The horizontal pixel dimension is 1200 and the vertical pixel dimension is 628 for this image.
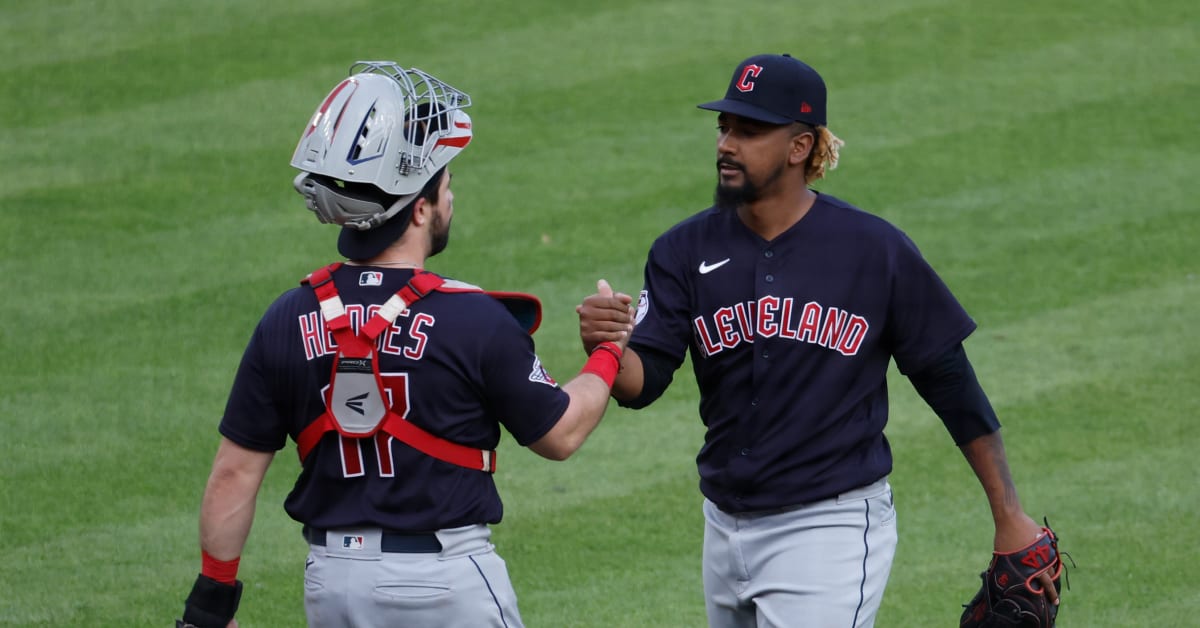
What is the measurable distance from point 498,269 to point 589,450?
2181mm

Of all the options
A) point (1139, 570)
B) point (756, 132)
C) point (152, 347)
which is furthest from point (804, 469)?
point (152, 347)

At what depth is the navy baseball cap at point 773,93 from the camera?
4461 mm

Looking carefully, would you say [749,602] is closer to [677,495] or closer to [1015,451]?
[677,495]

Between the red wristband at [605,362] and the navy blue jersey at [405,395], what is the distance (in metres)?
0.31

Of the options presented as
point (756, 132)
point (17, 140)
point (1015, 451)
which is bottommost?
point (1015, 451)

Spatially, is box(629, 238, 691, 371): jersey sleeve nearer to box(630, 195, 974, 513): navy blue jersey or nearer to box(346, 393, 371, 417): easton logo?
box(630, 195, 974, 513): navy blue jersey

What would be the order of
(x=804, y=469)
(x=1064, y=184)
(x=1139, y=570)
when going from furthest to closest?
(x=1064, y=184)
(x=1139, y=570)
(x=804, y=469)

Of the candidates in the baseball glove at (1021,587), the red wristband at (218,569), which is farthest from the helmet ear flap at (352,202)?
the baseball glove at (1021,587)

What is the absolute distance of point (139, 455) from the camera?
757 cm

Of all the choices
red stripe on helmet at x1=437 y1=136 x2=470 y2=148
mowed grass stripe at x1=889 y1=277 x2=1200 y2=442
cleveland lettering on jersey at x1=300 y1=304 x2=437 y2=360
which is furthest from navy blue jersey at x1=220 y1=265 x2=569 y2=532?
mowed grass stripe at x1=889 y1=277 x2=1200 y2=442

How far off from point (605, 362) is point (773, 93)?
0.92m

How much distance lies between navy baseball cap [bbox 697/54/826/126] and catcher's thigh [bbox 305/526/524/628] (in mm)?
1458

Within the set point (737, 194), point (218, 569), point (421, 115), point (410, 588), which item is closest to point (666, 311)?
point (737, 194)

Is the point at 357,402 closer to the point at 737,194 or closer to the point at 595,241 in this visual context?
the point at 737,194
